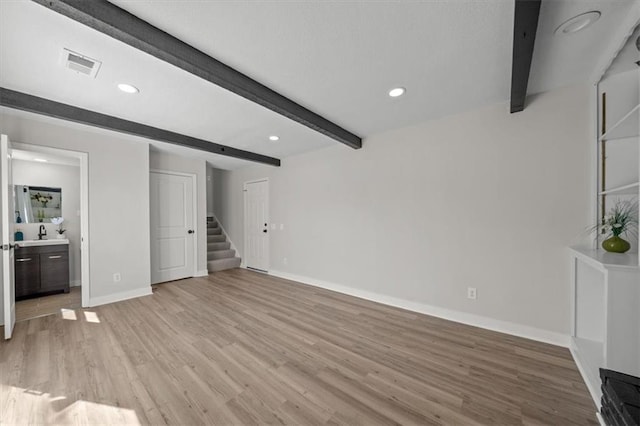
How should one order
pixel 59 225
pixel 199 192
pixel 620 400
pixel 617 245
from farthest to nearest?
pixel 199 192 < pixel 59 225 < pixel 617 245 < pixel 620 400

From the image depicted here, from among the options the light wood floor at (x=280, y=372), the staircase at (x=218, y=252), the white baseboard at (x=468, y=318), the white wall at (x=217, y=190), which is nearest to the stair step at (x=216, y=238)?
the staircase at (x=218, y=252)

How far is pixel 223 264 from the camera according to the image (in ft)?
18.6

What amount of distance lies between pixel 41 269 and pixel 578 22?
21.9 feet

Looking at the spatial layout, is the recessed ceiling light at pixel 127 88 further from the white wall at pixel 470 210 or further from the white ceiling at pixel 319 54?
the white wall at pixel 470 210

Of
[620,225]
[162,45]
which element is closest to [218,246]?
[162,45]

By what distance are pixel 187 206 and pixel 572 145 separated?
5.72 meters

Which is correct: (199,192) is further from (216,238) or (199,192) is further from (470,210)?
(470,210)

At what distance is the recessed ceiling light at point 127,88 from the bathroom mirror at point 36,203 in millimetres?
3420

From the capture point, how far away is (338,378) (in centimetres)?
187

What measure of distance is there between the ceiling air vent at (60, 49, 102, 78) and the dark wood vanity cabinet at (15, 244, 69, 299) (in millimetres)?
3426

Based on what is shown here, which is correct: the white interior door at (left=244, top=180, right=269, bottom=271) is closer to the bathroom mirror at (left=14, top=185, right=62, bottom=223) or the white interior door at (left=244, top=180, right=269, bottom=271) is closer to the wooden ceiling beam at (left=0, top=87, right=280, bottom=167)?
the wooden ceiling beam at (left=0, top=87, right=280, bottom=167)

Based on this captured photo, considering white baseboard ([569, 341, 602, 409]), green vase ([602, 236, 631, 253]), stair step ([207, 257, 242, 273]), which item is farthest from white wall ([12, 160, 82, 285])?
green vase ([602, 236, 631, 253])

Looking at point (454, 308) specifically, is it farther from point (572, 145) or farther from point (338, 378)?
Result: point (572, 145)

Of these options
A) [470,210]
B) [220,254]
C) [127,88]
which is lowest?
[220,254]
